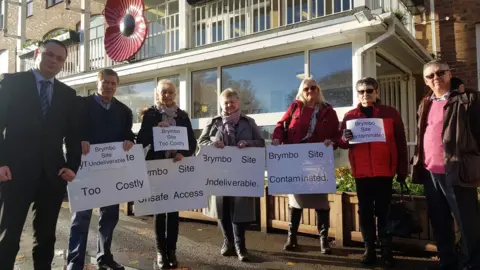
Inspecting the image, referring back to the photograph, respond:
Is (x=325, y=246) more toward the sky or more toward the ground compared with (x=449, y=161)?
more toward the ground

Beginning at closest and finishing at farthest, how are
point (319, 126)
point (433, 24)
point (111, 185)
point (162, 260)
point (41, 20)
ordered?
point (111, 185) < point (162, 260) < point (319, 126) < point (433, 24) < point (41, 20)

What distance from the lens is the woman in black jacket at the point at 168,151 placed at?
3854 mm

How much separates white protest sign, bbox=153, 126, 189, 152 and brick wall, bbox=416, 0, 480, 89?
6.57m

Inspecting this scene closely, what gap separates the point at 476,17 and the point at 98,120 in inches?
306

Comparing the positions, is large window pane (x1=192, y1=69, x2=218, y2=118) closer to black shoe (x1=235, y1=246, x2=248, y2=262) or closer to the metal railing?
the metal railing

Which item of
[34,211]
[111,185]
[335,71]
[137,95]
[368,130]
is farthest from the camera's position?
[137,95]

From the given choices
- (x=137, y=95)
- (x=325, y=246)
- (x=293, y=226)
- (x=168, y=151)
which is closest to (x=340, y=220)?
(x=325, y=246)

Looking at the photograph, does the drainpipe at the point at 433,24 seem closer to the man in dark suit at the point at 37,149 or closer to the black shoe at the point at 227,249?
the black shoe at the point at 227,249

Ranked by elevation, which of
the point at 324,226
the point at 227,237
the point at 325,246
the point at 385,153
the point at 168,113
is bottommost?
the point at 325,246

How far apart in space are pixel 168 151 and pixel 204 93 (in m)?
4.50

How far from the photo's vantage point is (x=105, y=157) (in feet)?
11.9

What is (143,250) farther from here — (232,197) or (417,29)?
(417,29)

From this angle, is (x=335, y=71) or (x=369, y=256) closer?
(x=369, y=256)

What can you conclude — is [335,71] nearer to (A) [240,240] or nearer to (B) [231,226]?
(B) [231,226]
